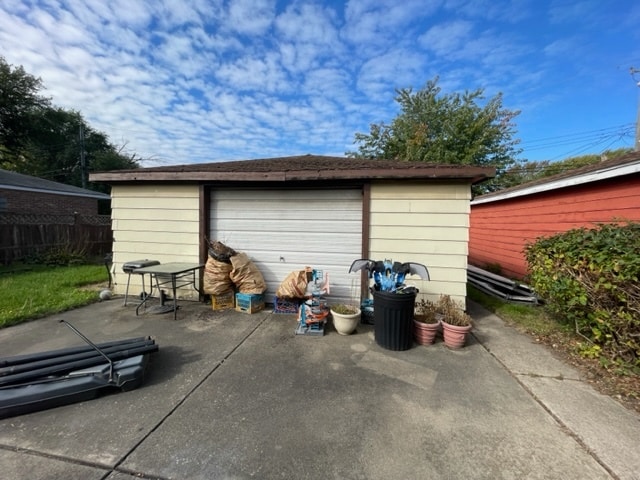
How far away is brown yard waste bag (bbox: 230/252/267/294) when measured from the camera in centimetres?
451

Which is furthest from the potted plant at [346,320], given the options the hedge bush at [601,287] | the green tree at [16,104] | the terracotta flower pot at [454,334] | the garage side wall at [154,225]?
the green tree at [16,104]

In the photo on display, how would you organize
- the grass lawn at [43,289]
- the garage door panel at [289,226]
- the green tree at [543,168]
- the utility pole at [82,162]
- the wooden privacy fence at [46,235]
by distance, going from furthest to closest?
1. the utility pole at [82,162]
2. the green tree at [543,168]
3. the wooden privacy fence at [46,235]
4. the garage door panel at [289,226]
5. the grass lawn at [43,289]

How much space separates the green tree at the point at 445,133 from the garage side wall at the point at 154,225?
529 inches

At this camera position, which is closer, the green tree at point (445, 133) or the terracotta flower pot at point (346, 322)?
the terracotta flower pot at point (346, 322)

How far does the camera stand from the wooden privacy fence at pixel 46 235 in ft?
28.2

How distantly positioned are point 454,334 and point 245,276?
3.12 meters

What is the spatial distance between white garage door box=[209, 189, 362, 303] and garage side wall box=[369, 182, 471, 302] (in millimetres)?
418

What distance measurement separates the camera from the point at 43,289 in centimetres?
559

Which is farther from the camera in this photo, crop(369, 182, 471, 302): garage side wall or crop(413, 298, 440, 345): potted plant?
crop(369, 182, 471, 302): garage side wall

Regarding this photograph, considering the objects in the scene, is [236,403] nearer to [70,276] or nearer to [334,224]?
[334,224]

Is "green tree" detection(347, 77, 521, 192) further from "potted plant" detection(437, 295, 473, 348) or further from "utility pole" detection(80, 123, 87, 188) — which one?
"utility pole" detection(80, 123, 87, 188)

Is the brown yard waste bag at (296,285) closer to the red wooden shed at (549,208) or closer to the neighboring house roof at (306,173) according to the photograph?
the neighboring house roof at (306,173)

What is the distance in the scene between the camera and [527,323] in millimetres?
4203

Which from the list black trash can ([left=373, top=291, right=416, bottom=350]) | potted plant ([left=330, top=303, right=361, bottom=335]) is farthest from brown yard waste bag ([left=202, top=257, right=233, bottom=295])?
black trash can ([left=373, top=291, right=416, bottom=350])
